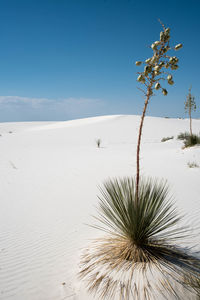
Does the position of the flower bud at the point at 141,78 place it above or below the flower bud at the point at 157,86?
above

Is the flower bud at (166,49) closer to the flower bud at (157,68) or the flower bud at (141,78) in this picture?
the flower bud at (157,68)

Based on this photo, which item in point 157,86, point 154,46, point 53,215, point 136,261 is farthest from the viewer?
point 53,215

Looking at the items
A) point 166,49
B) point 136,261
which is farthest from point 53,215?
point 166,49

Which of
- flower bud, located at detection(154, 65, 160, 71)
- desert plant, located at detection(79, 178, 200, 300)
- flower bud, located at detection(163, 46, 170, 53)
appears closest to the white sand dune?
desert plant, located at detection(79, 178, 200, 300)

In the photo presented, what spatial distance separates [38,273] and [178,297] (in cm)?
169

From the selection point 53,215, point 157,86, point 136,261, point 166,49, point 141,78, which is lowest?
point 53,215

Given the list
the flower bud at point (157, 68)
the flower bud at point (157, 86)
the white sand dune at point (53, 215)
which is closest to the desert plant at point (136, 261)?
the white sand dune at point (53, 215)

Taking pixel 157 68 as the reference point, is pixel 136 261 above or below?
below

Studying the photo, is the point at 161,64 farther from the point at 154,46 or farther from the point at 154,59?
the point at 154,46

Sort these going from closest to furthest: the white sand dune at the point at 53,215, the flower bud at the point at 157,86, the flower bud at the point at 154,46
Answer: the flower bud at the point at 157,86 → the flower bud at the point at 154,46 → the white sand dune at the point at 53,215

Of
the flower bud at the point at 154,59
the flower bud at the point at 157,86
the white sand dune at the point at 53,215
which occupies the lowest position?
the white sand dune at the point at 53,215

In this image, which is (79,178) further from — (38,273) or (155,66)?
(155,66)

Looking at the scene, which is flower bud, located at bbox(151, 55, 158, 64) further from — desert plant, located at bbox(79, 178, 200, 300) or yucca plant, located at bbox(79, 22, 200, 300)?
desert plant, located at bbox(79, 178, 200, 300)

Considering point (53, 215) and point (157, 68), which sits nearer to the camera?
point (157, 68)
